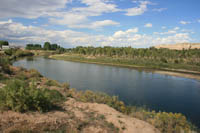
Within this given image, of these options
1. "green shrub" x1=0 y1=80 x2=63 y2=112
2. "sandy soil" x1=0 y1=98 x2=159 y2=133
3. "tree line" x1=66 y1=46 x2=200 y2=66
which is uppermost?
"tree line" x1=66 y1=46 x2=200 y2=66

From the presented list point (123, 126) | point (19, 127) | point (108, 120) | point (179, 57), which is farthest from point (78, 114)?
point (179, 57)

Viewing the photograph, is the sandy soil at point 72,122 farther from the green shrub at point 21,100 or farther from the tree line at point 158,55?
the tree line at point 158,55

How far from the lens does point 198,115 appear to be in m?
14.2

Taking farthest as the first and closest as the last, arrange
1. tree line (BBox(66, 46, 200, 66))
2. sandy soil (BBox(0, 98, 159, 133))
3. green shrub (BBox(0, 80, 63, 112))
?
1. tree line (BBox(66, 46, 200, 66))
2. green shrub (BBox(0, 80, 63, 112))
3. sandy soil (BBox(0, 98, 159, 133))

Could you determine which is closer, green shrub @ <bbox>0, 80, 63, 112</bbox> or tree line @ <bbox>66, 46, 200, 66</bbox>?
green shrub @ <bbox>0, 80, 63, 112</bbox>

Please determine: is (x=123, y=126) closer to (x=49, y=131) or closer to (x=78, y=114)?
(x=78, y=114)

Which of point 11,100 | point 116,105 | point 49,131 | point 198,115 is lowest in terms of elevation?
point 198,115

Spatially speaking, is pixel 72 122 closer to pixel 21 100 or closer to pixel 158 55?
pixel 21 100

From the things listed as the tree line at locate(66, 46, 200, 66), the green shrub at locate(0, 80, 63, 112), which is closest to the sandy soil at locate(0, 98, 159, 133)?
the green shrub at locate(0, 80, 63, 112)

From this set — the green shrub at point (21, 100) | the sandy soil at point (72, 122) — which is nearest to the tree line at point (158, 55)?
the sandy soil at point (72, 122)

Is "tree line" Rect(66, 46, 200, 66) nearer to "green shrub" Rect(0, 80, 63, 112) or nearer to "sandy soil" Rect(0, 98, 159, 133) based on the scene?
"sandy soil" Rect(0, 98, 159, 133)

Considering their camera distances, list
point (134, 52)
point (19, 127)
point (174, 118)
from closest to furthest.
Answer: point (19, 127), point (174, 118), point (134, 52)

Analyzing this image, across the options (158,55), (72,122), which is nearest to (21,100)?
(72,122)

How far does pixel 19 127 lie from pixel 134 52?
66.3 meters
